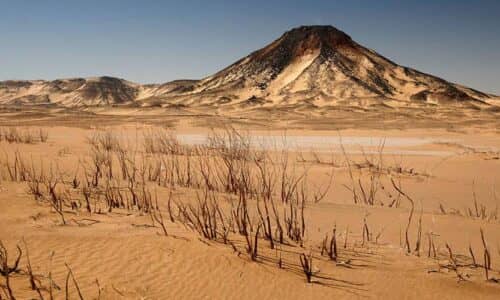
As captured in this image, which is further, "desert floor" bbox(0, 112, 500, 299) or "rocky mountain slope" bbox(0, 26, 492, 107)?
"rocky mountain slope" bbox(0, 26, 492, 107)

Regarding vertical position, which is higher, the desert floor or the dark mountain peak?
the dark mountain peak

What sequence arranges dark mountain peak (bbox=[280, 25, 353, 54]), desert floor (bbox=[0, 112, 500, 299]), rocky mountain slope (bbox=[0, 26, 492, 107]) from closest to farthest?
desert floor (bbox=[0, 112, 500, 299]), rocky mountain slope (bbox=[0, 26, 492, 107]), dark mountain peak (bbox=[280, 25, 353, 54])

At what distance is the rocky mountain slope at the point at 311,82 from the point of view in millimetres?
44281

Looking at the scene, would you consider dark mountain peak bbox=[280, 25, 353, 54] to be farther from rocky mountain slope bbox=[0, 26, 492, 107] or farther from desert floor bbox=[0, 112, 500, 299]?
desert floor bbox=[0, 112, 500, 299]

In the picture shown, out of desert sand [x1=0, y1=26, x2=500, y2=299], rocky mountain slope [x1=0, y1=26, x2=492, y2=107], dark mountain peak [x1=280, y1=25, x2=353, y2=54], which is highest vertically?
dark mountain peak [x1=280, y1=25, x2=353, y2=54]

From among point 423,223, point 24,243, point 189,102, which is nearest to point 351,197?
point 423,223

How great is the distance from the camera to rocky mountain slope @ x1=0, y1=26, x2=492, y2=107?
4428 centimetres

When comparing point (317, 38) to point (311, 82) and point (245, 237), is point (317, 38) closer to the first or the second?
point (311, 82)

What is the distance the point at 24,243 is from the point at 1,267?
551mm

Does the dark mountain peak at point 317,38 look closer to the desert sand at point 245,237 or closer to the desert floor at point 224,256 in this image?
the desert sand at point 245,237

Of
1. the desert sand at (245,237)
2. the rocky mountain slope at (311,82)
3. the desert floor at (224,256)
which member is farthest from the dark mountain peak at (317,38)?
the desert floor at (224,256)

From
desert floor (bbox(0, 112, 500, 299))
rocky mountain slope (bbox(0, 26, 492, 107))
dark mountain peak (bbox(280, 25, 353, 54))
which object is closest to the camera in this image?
desert floor (bbox(0, 112, 500, 299))

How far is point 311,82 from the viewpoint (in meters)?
47.8

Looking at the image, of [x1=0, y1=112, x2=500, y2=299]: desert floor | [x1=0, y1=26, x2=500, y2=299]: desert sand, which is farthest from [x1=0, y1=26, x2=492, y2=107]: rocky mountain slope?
[x1=0, y1=112, x2=500, y2=299]: desert floor
